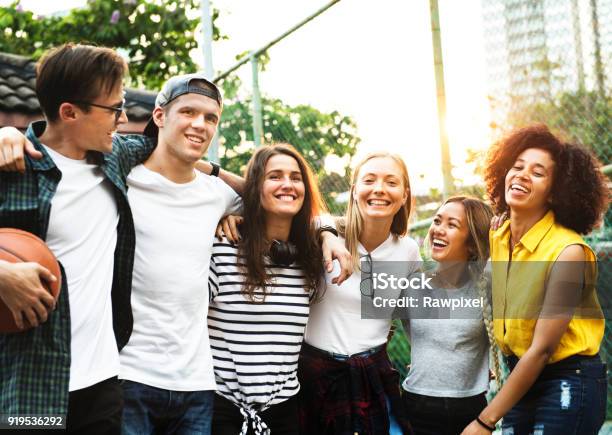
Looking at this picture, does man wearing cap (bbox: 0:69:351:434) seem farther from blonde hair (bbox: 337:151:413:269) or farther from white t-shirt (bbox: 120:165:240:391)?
blonde hair (bbox: 337:151:413:269)

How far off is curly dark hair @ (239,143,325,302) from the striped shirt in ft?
0.15

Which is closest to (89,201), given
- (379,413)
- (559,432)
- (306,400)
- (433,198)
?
(306,400)

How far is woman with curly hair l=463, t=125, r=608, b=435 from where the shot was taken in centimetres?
294

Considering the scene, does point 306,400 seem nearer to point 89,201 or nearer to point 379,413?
point 379,413

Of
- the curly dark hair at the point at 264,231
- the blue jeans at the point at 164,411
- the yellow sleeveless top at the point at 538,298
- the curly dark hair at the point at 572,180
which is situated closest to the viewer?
the blue jeans at the point at 164,411

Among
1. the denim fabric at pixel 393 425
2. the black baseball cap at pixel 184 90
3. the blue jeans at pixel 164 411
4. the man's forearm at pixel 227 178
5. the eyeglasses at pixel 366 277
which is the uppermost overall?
the black baseball cap at pixel 184 90

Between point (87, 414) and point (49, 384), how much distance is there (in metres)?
0.17

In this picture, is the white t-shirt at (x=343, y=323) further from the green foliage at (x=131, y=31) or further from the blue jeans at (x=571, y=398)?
the green foliage at (x=131, y=31)

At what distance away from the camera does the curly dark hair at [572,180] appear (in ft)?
10.2

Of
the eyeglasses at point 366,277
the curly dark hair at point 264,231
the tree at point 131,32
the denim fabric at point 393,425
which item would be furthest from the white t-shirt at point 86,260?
the tree at point 131,32

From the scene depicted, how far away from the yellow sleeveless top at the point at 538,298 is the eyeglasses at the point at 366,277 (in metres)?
0.54

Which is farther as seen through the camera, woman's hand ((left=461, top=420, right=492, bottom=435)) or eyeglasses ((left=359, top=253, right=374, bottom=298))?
eyeglasses ((left=359, top=253, right=374, bottom=298))

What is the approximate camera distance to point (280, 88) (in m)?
6.12

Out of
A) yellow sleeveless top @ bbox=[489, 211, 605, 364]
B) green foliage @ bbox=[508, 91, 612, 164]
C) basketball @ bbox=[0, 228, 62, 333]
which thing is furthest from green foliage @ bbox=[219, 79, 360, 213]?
basketball @ bbox=[0, 228, 62, 333]
